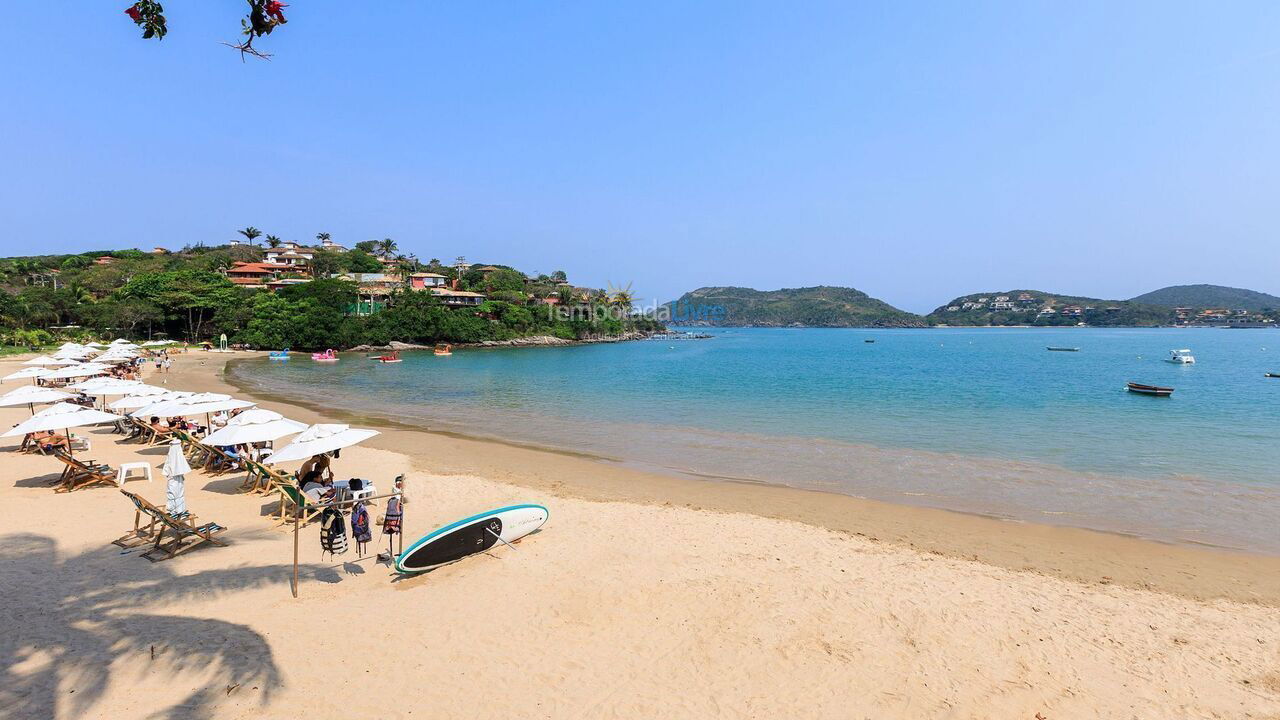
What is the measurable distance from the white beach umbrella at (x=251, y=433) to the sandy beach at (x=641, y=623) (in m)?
1.26

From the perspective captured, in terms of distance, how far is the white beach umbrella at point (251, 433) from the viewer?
9.95 metres

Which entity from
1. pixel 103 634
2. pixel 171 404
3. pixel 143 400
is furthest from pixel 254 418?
pixel 143 400

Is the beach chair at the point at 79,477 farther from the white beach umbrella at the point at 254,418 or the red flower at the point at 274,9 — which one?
the red flower at the point at 274,9

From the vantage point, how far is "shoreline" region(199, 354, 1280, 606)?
28.2 ft

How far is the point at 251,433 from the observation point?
33.4 feet

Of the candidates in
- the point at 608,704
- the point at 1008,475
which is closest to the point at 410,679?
the point at 608,704

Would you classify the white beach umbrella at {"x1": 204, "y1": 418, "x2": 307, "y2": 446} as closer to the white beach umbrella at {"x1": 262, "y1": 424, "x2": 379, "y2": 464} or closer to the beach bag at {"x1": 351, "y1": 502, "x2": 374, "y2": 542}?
the white beach umbrella at {"x1": 262, "y1": 424, "x2": 379, "y2": 464}

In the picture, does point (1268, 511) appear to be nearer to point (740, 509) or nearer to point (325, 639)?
point (740, 509)

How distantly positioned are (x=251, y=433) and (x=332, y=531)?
3701 mm

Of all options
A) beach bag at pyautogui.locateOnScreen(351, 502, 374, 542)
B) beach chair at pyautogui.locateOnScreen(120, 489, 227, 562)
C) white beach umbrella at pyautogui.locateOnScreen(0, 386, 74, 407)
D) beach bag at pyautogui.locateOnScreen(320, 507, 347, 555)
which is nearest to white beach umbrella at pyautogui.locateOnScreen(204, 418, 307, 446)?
beach chair at pyautogui.locateOnScreen(120, 489, 227, 562)

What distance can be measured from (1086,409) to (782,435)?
17717 millimetres

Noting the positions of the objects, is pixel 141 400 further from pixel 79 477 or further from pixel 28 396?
pixel 79 477

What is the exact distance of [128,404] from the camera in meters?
15.3

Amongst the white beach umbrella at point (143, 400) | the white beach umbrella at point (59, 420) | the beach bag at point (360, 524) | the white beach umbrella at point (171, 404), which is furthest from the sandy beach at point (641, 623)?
the white beach umbrella at point (143, 400)
